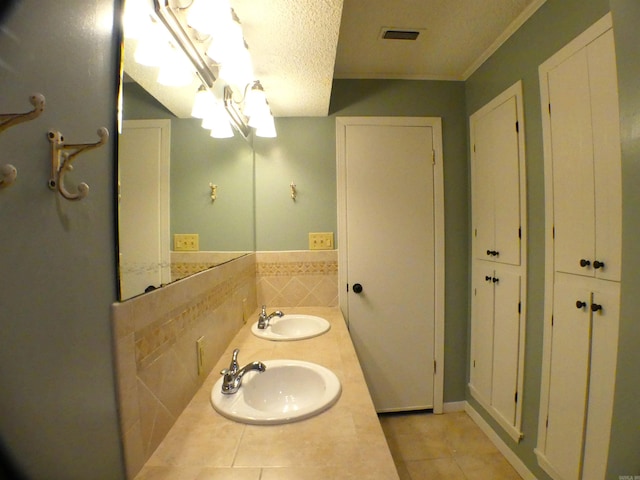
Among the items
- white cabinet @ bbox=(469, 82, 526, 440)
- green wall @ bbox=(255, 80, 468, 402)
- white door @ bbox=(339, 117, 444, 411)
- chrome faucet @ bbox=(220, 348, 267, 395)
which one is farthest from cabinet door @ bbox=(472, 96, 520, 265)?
chrome faucet @ bbox=(220, 348, 267, 395)

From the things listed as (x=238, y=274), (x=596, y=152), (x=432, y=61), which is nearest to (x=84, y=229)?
(x=238, y=274)

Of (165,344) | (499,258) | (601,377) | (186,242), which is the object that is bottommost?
(601,377)

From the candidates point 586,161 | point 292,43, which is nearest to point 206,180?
point 292,43

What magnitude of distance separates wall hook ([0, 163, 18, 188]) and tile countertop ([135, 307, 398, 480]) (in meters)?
0.64

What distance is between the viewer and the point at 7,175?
0.33 meters

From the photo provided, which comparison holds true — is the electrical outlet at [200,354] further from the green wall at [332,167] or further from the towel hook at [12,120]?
the green wall at [332,167]

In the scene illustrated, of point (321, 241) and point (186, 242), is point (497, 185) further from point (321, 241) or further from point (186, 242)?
point (186, 242)

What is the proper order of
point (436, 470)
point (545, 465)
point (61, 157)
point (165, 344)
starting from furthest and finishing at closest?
point (436, 470) < point (545, 465) < point (165, 344) < point (61, 157)

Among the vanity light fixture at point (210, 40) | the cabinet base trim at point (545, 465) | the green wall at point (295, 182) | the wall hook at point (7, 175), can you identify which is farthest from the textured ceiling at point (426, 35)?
the cabinet base trim at point (545, 465)

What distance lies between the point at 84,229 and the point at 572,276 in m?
1.70

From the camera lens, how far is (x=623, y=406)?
0.71 metres

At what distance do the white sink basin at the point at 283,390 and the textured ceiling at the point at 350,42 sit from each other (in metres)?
0.94

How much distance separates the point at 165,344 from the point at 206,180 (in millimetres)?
738

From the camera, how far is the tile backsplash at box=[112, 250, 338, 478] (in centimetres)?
56
